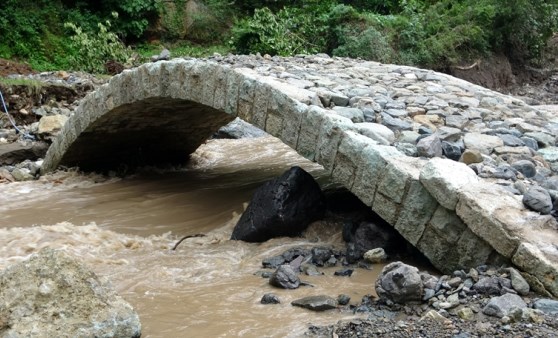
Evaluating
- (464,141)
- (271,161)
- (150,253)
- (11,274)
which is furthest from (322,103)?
(271,161)

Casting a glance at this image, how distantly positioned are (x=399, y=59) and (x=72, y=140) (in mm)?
8918

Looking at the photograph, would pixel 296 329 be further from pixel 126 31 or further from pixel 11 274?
pixel 126 31

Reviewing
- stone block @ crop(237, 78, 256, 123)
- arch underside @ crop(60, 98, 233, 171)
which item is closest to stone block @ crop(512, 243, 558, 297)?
stone block @ crop(237, 78, 256, 123)

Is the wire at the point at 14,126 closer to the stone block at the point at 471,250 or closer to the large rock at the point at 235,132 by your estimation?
the large rock at the point at 235,132

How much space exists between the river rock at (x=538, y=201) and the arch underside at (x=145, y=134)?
4.36m

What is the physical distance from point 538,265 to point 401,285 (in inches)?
26.6

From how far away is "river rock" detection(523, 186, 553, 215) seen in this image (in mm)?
3621

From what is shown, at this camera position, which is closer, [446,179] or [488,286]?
[488,286]

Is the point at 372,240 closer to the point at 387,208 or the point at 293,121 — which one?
the point at 387,208

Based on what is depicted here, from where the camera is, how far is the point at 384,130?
4.71 metres

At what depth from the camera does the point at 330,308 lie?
3.63 m

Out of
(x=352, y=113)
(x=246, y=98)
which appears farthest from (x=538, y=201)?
(x=246, y=98)

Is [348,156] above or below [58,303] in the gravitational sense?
above

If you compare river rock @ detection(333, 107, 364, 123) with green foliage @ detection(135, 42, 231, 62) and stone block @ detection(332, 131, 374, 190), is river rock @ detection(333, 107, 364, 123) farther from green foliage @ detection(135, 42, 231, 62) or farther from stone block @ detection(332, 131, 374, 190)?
green foliage @ detection(135, 42, 231, 62)
